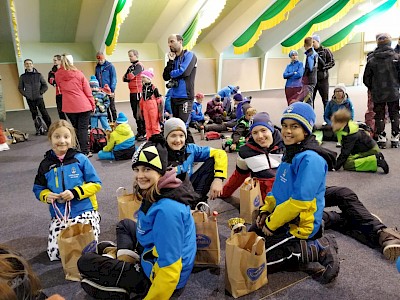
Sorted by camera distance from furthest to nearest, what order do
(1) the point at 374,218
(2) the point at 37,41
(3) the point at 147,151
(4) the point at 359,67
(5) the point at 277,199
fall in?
(4) the point at 359,67
(2) the point at 37,41
(1) the point at 374,218
(5) the point at 277,199
(3) the point at 147,151

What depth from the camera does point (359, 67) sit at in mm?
14211

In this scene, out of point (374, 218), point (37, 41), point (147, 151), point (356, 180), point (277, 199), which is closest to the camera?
point (147, 151)

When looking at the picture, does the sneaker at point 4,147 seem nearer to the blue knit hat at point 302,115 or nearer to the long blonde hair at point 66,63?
the long blonde hair at point 66,63

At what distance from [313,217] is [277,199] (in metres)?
0.25

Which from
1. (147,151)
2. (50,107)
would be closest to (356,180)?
(147,151)

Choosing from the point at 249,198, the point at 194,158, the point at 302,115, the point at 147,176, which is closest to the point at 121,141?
the point at 194,158

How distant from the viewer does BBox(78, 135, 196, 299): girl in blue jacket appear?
1.58 metres

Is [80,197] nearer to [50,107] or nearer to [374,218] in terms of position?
[374,218]

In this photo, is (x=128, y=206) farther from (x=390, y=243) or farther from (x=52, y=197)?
(x=390, y=243)

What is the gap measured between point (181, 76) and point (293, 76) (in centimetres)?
268

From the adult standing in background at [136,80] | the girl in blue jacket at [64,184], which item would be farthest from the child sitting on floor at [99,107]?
the girl in blue jacket at [64,184]

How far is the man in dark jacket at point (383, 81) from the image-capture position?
14.1ft

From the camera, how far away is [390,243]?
2014 mm

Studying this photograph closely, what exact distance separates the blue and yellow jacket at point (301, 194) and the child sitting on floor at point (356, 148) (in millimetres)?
1951
